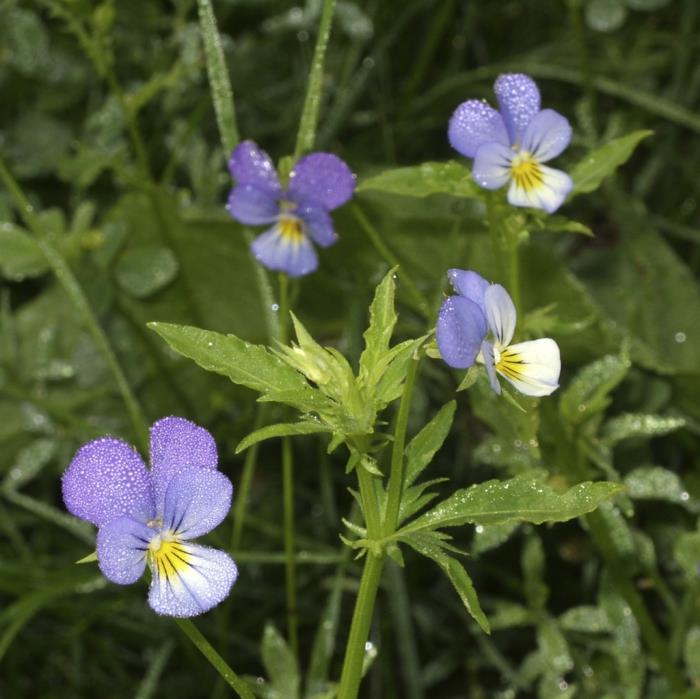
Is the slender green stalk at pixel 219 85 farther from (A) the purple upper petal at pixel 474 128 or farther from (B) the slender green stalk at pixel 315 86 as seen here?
(A) the purple upper petal at pixel 474 128

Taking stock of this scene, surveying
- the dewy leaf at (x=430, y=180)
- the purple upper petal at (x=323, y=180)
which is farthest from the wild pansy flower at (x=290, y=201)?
the dewy leaf at (x=430, y=180)

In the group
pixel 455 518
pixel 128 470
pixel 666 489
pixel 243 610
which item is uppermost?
pixel 128 470

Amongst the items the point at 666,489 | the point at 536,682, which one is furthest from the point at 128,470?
the point at 536,682

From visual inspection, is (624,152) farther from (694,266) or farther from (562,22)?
(562,22)

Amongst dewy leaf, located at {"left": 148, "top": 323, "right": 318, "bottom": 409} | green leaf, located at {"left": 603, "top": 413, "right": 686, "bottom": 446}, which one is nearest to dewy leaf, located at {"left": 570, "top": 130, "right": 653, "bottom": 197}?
green leaf, located at {"left": 603, "top": 413, "right": 686, "bottom": 446}

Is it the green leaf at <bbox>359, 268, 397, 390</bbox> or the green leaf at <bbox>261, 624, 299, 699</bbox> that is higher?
the green leaf at <bbox>359, 268, 397, 390</bbox>

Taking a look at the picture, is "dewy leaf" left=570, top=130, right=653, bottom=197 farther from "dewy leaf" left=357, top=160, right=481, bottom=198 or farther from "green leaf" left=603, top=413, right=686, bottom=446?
"green leaf" left=603, top=413, right=686, bottom=446
